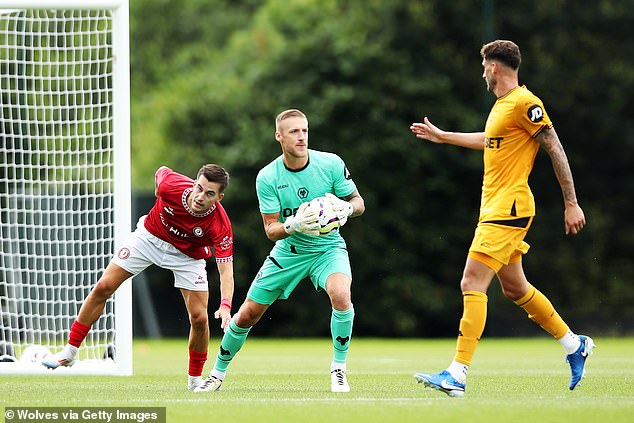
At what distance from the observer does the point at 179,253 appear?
9.13 metres

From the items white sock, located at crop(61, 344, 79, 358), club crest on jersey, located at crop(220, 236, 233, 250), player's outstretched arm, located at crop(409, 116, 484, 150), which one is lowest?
white sock, located at crop(61, 344, 79, 358)

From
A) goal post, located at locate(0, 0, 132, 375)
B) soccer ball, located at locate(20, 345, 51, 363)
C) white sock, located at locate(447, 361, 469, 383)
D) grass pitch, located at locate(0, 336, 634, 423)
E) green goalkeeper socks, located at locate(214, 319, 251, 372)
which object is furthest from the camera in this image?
goal post, located at locate(0, 0, 132, 375)

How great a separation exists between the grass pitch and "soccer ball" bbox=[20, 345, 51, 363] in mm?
414

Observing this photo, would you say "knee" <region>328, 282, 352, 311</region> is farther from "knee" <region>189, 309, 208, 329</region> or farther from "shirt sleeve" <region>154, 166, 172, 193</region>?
"shirt sleeve" <region>154, 166, 172, 193</region>

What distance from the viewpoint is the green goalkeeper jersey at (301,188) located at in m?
8.77

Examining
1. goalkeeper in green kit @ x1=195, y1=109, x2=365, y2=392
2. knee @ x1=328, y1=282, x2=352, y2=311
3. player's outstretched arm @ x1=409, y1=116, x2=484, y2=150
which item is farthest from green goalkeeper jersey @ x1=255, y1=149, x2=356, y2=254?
player's outstretched arm @ x1=409, y1=116, x2=484, y2=150

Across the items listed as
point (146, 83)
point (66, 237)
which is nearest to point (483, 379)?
point (66, 237)

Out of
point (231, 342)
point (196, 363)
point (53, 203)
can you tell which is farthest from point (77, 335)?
point (53, 203)

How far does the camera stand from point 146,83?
3984 cm

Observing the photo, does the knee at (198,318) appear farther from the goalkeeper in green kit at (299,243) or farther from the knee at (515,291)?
the knee at (515,291)

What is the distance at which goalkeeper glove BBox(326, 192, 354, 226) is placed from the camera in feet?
27.7

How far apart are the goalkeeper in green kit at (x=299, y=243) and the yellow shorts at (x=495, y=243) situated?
97cm

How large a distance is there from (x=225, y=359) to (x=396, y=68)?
1528 cm

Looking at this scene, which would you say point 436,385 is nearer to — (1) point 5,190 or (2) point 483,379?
(2) point 483,379
